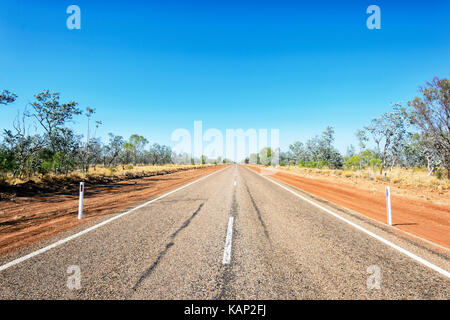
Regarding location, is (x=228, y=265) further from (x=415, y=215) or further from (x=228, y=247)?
(x=415, y=215)

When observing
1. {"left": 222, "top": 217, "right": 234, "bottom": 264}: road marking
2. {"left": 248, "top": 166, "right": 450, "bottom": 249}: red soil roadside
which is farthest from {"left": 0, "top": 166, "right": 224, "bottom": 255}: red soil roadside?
{"left": 248, "top": 166, "right": 450, "bottom": 249}: red soil roadside

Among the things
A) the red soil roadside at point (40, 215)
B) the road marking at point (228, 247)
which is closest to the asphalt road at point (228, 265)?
the road marking at point (228, 247)

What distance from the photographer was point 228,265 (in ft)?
9.22

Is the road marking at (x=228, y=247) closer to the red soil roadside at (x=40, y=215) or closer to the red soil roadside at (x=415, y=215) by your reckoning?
the red soil roadside at (x=40, y=215)

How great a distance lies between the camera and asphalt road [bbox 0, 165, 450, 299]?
2.21 meters

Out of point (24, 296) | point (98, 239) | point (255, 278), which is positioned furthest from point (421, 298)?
point (98, 239)

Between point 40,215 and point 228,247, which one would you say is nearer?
point 228,247

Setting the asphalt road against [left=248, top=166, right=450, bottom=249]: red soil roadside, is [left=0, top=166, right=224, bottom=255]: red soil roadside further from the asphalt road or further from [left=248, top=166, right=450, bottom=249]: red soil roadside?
[left=248, top=166, right=450, bottom=249]: red soil roadside

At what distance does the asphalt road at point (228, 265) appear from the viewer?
2211mm

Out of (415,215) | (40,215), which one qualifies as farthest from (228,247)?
(415,215)

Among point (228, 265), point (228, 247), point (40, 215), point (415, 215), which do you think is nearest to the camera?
point (228, 265)

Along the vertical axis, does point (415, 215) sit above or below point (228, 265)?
below

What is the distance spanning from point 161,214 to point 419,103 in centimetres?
2013

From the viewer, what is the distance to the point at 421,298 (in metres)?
2.15
